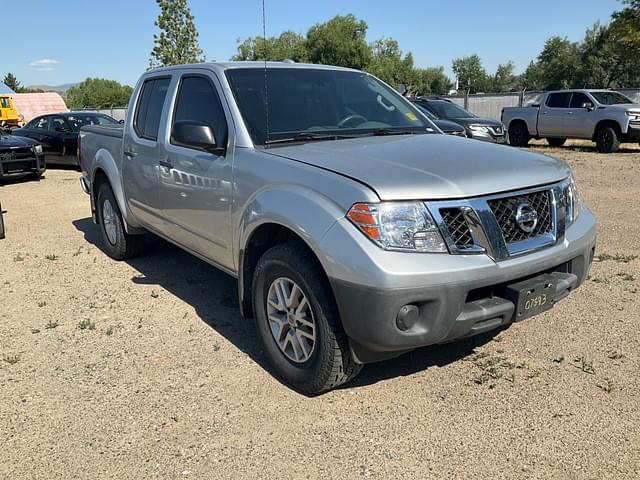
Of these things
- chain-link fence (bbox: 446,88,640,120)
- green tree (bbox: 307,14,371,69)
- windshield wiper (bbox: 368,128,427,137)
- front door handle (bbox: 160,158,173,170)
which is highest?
green tree (bbox: 307,14,371,69)

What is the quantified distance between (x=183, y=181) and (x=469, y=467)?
2786mm

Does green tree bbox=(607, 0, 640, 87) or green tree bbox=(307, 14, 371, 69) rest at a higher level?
green tree bbox=(307, 14, 371, 69)

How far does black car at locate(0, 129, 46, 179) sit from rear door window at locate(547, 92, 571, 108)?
47.5 ft

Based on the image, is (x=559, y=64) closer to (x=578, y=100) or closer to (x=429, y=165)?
(x=578, y=100)

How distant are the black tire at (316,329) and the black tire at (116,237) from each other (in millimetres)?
3013

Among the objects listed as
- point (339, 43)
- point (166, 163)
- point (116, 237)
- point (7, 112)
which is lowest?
point (116, 237)

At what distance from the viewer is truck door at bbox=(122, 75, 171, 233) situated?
4762 mm

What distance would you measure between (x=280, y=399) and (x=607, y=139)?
51.5 feet

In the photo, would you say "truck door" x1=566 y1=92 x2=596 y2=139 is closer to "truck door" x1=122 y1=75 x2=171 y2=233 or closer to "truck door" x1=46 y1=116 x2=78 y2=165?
"truck door" x1=46 y1=116 x2=78 y2=165

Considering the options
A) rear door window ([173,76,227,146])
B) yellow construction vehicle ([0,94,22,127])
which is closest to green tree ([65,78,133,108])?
yellow construction vehicle ([0,94,22,127])

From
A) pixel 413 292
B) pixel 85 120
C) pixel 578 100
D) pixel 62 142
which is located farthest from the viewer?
pixel 578 100

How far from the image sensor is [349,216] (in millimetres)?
2787

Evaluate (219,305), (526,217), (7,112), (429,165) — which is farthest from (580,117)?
(7,112)

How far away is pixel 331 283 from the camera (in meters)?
2.86
